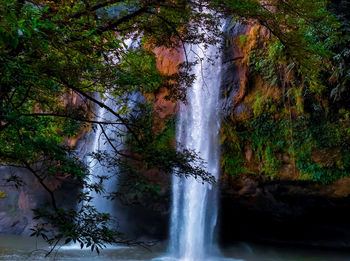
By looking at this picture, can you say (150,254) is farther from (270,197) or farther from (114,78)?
(114,78)

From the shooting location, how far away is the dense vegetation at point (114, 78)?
2490 mm

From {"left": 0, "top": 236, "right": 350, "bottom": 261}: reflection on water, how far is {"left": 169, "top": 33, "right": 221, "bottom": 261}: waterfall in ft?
2.73

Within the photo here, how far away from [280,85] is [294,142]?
5.65ft

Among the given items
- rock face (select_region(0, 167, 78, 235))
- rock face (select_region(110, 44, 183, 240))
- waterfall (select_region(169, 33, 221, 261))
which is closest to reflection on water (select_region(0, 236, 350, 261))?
waterfall (select_region(169, 33, 221, 261))

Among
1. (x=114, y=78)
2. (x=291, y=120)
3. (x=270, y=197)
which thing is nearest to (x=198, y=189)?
(x=270, y=197)

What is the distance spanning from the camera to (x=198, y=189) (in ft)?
33.0

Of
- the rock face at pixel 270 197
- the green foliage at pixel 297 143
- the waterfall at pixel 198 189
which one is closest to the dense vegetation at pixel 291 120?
the green foliage at pixel 297 143

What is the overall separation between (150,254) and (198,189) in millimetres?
2553

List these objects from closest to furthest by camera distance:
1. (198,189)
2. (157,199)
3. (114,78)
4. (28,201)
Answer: (114,78)
(198,189)
(157,199)
(28,201)

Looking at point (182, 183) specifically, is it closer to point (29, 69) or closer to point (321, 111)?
point (321, 111)

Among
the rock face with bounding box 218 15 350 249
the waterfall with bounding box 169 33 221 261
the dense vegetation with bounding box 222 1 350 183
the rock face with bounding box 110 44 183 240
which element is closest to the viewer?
the dense vegetation with bounding box 222 1 350 183

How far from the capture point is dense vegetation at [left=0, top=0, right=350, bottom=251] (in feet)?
8.17

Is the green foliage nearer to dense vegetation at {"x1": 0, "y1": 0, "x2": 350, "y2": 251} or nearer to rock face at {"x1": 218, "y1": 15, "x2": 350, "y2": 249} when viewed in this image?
dense vegetation at {"x1": 0, "y1": 0, "x2": 350, "y2": 251}

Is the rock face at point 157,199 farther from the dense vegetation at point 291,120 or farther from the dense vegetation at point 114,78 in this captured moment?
the dense vegetation at point 114,78
